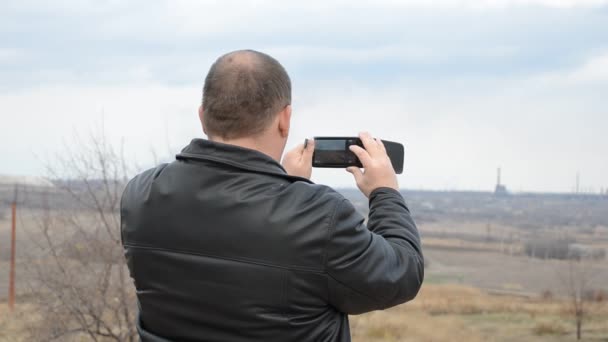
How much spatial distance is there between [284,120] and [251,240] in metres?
0.32

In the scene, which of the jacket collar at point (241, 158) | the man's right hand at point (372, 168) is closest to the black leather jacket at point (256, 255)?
the jacket collar at point (241, 158)

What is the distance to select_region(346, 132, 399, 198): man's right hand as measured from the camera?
1911mm

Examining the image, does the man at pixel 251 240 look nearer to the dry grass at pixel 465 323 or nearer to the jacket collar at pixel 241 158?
the jacket collar at pixel 241 158

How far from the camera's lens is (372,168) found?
1927 millimetres

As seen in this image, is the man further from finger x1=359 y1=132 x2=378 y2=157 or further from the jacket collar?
finger x1=359 y1=132 x2=378 y2=157

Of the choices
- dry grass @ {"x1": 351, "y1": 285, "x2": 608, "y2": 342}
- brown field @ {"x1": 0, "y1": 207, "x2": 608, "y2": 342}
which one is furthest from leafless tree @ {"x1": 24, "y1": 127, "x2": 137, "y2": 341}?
dry grass @ {"x1": 351, "y1": 285, "x2": 608, "y2": 342}

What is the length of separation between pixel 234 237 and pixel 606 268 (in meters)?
54.9

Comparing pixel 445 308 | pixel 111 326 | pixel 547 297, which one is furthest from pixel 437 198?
pixel 111 326

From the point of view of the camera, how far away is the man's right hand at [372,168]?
1911 mm

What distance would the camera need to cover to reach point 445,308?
82.0 ft

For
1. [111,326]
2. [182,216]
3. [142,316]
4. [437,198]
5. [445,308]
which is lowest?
[437,198]

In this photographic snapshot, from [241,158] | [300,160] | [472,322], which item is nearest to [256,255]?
[241,158]

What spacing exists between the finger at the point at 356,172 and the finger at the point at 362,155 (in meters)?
0.03

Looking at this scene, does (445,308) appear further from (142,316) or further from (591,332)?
(142,316)
